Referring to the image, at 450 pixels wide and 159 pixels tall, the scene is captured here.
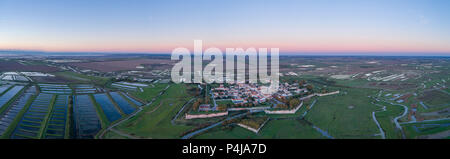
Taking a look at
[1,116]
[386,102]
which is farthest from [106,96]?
[386,102]

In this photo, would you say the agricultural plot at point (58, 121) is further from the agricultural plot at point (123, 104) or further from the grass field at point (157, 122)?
the agricultural plot at point (123, 104)

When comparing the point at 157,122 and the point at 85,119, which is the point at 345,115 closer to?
the point at 157,122

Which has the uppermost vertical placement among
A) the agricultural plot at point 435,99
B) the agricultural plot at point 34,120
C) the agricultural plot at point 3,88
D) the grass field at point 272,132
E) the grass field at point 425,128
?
the agricultural plot at point 3,88

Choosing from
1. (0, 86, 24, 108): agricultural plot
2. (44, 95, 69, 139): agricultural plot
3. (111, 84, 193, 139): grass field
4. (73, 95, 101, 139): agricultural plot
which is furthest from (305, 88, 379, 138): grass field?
(0, 86, 24, 108): agricultural plot

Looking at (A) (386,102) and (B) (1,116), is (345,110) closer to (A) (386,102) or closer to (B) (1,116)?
(A) (386,102)

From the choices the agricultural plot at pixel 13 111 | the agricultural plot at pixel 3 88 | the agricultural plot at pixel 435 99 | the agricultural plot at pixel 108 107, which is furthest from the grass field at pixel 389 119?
the agricultural plot at pixel 3 88

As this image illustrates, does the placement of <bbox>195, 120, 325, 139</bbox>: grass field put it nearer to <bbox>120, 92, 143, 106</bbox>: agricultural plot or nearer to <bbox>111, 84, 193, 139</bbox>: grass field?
<bbox>111, 84, 193, 139</bbox>: grass field

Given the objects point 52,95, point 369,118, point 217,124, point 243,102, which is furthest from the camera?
point 52,95
